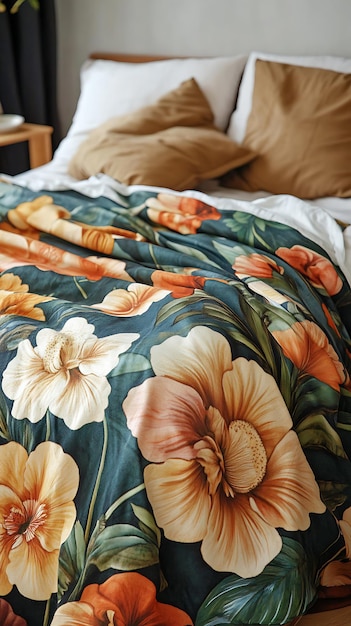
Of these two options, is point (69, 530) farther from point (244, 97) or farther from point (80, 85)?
point (80, 85)

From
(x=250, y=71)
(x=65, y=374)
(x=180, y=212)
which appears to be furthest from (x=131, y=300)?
(x=250, y=71)

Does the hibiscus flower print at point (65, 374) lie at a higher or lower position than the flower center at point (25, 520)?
higher

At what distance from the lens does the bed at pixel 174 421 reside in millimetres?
1105

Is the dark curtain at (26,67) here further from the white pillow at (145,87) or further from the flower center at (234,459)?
the flower center at (234,459)

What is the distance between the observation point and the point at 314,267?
5.67 ft

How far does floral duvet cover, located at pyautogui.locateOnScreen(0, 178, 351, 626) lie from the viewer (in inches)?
43.3

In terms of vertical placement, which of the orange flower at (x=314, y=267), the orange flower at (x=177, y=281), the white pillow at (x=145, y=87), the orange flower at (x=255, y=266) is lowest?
the orange flower at (x=314, y=267)

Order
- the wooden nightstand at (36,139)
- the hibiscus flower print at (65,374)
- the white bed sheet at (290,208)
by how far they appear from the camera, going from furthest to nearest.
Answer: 1. the wooden nightstand at (36,139)
2. the white bed sheet at (290,208)
3. the hibiscus flower print at (65,374)

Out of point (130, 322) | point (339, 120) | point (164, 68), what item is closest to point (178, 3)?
point (164, 68)

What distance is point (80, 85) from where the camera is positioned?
11.1 ft

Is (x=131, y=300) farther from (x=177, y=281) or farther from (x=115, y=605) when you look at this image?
(x=115, y=605)

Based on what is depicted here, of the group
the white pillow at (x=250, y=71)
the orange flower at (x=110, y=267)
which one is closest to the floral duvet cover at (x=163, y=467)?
the orange flower at (x=110, y=267)

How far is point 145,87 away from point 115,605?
213cm

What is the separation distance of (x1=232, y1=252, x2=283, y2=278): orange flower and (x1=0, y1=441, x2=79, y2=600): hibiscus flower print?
0.68 meters
